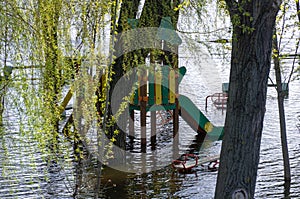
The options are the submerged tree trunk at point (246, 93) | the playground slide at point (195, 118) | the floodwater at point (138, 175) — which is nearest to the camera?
the submerged tree trunk at point (246, 93)

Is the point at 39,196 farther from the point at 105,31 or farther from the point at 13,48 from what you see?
the point at 13,48

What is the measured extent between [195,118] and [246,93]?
574 cm

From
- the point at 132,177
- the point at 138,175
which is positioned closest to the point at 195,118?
the point at 138,175

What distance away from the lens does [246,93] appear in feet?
17.5

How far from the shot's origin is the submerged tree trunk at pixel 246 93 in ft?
16.9

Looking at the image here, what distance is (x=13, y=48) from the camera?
14.2 feet

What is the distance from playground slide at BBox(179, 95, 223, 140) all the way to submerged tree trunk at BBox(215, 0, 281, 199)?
5420mm

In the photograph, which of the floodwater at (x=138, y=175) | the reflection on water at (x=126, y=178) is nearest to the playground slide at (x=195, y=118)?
the floodwater at (x=138, y=175)

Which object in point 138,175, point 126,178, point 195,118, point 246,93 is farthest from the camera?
point 195,118

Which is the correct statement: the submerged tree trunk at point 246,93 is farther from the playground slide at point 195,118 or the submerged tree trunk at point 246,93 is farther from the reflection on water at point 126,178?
the playground slide at point 195,118

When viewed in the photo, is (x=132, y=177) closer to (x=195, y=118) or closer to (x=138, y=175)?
(x=138, y=175)

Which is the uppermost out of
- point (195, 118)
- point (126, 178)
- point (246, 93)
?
point (246, 93)

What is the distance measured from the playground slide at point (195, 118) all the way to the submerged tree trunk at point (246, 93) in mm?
5420

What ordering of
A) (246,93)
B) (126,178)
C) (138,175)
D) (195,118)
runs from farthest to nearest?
1. (195,118)
2. (138,175)
3. (126,178)
4. (246,93)
